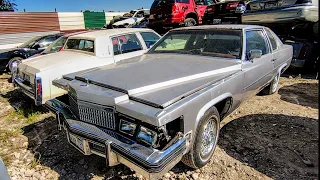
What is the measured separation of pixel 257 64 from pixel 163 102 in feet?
7.17

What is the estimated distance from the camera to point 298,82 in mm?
5902

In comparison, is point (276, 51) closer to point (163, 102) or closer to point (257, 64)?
point (257, 64)

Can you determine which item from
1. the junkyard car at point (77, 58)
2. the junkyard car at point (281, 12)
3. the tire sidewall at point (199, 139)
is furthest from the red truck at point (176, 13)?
the tire sidewall at point (199, 139)

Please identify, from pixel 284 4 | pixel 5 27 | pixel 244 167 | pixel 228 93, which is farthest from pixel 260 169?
pixel 5 27

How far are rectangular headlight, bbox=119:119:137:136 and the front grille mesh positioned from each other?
10 centimetres

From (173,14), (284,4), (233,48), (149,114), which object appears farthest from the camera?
(173,14)

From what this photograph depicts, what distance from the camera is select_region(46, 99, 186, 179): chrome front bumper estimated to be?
194 centimetres

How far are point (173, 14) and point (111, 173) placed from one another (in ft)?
28.4

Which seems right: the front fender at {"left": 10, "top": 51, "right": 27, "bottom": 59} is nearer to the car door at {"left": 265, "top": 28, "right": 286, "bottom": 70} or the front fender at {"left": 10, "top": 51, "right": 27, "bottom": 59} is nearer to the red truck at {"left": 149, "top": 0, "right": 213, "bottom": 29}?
the red truck at {"left": 149, "top": 0, "right": 213, "bottom": 29}

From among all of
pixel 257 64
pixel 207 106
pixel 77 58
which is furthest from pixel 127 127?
pixel 77 58

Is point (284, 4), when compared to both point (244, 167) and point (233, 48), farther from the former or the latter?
point (244, 167)

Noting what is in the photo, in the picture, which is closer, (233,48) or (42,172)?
(42,172)

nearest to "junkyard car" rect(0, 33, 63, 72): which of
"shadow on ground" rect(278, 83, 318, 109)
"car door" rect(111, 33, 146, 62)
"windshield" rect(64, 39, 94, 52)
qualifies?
"windshield" rect(64, 39, 94, 52)

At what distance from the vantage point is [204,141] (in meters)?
2.67
